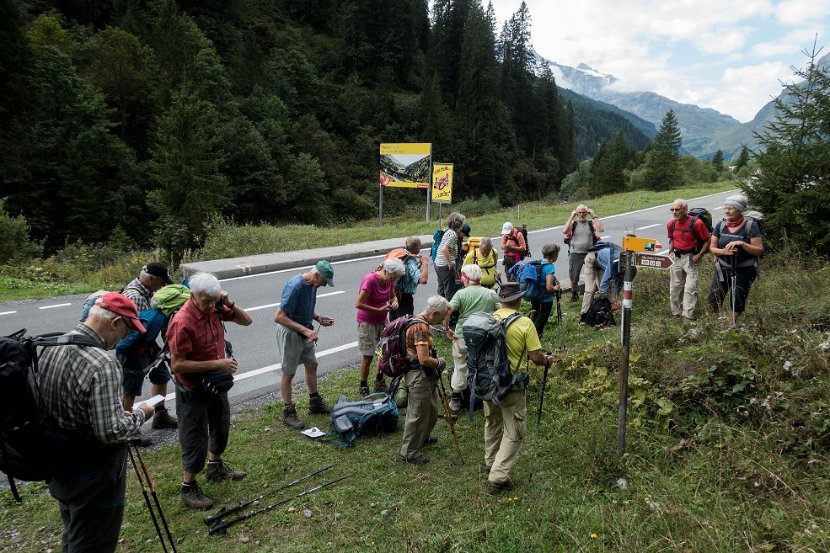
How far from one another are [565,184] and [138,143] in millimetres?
52311

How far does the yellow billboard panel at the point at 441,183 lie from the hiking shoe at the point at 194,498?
1872 cm

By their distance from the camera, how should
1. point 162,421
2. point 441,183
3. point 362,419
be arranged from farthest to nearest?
point 441,183 → point 162,421 → point 362,419

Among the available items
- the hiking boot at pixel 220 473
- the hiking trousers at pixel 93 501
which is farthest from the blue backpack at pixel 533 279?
the hiking trousers at pixel 93 501

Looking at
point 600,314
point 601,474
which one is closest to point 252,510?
point 601,474

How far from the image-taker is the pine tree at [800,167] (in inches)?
326

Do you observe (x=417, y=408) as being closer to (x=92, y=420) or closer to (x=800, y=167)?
(x=92, y=420)

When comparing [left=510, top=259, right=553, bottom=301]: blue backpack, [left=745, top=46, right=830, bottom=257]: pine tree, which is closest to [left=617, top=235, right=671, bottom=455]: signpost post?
[left=510, top=259, right=553, bottom=301]: blue backpack

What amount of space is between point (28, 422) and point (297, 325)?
9.52ft

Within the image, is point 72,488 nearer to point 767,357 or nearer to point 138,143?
point 767,357

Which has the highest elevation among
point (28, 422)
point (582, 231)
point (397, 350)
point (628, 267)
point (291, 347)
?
point (628, 267)

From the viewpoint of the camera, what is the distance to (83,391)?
109 inches

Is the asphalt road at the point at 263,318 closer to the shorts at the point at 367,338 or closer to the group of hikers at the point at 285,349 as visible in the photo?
the shorts at the point at 367,338

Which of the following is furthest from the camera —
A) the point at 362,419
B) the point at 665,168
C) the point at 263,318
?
the point at 665,168

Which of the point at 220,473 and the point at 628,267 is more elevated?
the point at 628,267
